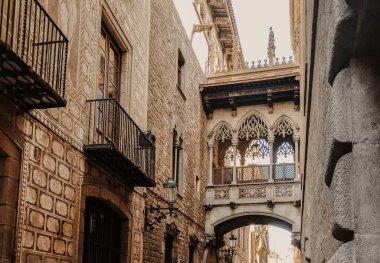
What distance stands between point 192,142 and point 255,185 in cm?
282

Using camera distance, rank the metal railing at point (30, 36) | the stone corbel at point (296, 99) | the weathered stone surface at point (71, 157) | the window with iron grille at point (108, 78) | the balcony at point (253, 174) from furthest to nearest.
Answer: the stone corbel at point (296, 99), the balcony at point (253, 174), the window with iron grille at point (108, 78), the weathered stone surface at point (71, 157), the metal railing at point (30, 36)

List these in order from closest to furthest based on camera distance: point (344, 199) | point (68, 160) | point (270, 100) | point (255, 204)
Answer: point (344, 199)
point (68, 160)
point (255, 204)
point (270, 100)

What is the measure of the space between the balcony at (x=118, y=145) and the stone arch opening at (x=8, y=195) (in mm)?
2255

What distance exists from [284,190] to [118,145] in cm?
1072

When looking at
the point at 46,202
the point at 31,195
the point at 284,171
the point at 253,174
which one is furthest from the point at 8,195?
the point at 253,174

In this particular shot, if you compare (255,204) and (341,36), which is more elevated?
(255,204)

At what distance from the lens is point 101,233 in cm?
990

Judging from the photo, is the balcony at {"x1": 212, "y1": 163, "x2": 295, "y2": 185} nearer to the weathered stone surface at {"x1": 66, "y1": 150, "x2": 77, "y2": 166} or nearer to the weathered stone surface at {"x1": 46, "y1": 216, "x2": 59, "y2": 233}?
the weathered stone surface at {"x1": 66, "y1": 150, "x2": 77, "y2": 166}

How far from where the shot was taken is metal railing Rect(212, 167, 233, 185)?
20.6 m

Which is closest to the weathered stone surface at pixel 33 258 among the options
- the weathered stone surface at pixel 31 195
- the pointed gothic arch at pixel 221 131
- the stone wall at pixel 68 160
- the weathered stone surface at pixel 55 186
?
the stone wall at pixel 68 160

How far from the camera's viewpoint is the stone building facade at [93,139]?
21.5ft

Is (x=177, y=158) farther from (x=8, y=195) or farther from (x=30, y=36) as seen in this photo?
(x=8, y=195)

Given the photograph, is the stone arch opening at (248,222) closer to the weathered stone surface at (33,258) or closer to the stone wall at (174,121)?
the stone wall at (174,121)

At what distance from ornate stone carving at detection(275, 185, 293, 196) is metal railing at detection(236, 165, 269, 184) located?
38.6 inches
